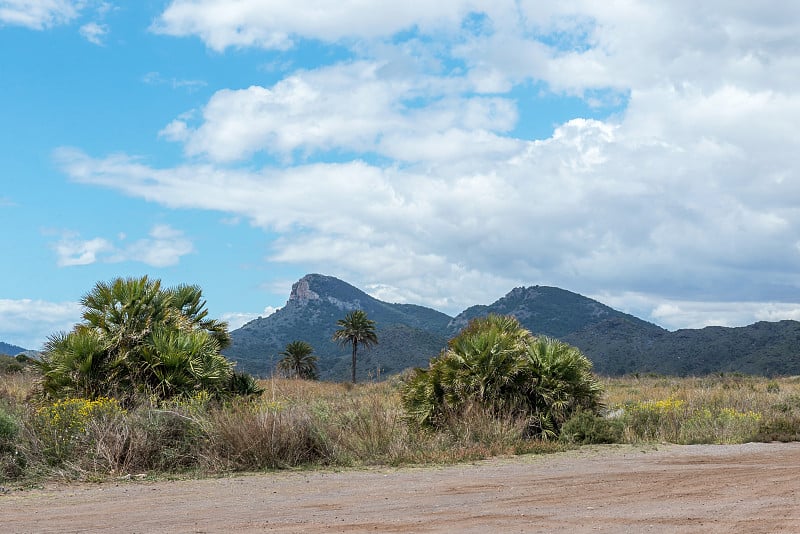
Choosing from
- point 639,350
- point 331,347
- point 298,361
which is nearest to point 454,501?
point 298,361

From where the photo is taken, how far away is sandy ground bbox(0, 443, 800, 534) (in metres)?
8.13

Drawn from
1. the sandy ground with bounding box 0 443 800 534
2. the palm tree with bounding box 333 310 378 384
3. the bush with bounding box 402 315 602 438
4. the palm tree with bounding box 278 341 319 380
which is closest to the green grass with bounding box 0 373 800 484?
the bush with bounding box 402 315 602 438

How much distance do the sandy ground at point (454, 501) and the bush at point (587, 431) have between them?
2.57 metres

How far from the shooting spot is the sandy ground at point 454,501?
8.13m

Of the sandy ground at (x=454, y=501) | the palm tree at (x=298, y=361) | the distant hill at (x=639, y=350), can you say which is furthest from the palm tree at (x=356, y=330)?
the sandy ground at (x=454, y=501)

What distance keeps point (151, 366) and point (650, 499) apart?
10.8 meters

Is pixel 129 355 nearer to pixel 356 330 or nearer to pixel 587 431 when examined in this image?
pixel 587 431

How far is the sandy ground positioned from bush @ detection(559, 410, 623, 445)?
101 inches

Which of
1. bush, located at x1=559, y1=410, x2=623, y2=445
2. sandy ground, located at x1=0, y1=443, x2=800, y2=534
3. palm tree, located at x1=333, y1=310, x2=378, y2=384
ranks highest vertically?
palm tree, located at x1=333, y1=310, x2=378, y2=384

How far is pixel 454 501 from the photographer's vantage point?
962 centimetres

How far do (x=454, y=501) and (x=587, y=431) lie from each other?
7432mm

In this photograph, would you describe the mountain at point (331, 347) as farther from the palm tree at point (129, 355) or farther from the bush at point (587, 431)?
the bush at point (587, 431)

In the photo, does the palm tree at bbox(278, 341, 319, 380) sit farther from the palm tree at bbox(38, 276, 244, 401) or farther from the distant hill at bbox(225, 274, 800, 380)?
the palm tree at bbox(38, 276, 244, 401)

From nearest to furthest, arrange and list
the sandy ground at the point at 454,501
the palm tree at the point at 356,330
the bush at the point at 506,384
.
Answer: the sandy ground at the point at 454,501
the bush at the point at 506,384
the palm tree at the point at 356,330
